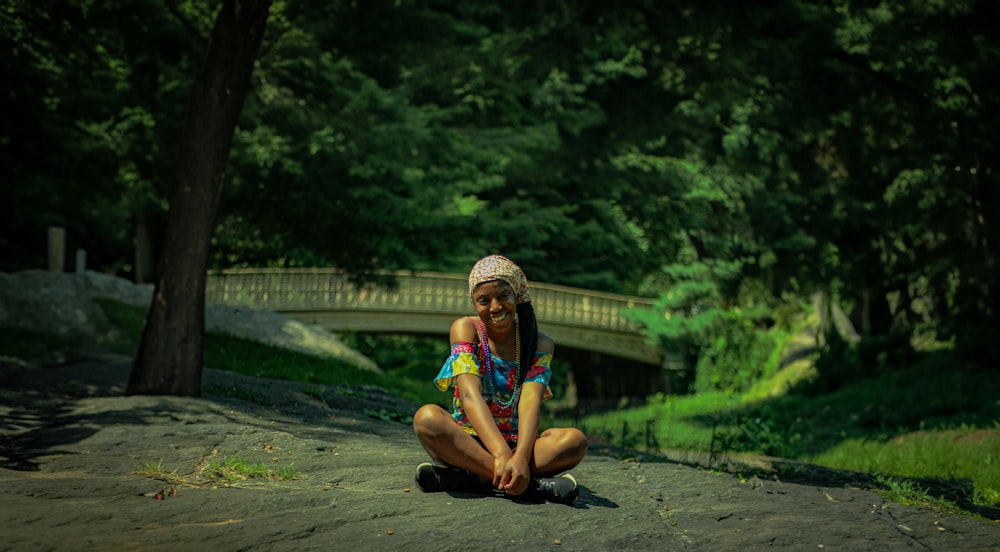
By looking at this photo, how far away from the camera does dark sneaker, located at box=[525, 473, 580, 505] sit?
6.14 metres

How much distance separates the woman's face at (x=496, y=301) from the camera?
625 centimetres

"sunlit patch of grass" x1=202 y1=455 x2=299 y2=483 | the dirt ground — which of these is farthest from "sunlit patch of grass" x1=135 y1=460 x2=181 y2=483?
"sunlit patch of grass" x1=202 y1=455 x2=299 y2=483

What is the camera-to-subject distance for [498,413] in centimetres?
648

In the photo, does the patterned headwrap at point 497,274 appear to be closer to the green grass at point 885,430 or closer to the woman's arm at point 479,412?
→ the woman's arm at point 479,412

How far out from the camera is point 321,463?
738cm

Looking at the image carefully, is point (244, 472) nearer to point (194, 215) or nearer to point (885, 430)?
point (194, 215)

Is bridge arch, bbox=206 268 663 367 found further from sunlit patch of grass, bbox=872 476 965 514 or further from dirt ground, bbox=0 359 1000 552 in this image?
sunlit patch of grass, bbox=872 476 965 514

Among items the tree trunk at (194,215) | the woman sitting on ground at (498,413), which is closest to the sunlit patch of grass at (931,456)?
the woman sitting on ground at (498,413)

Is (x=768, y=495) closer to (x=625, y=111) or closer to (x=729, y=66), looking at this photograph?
(x=729, y=66)

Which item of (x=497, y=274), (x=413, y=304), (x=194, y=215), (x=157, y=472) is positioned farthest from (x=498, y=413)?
(x=413, y=304)

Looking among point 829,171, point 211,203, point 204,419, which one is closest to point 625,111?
point 829,171

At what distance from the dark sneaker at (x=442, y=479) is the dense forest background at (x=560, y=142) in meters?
8.59

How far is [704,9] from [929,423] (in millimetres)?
6965

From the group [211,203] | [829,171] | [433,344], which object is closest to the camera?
[211,203]
